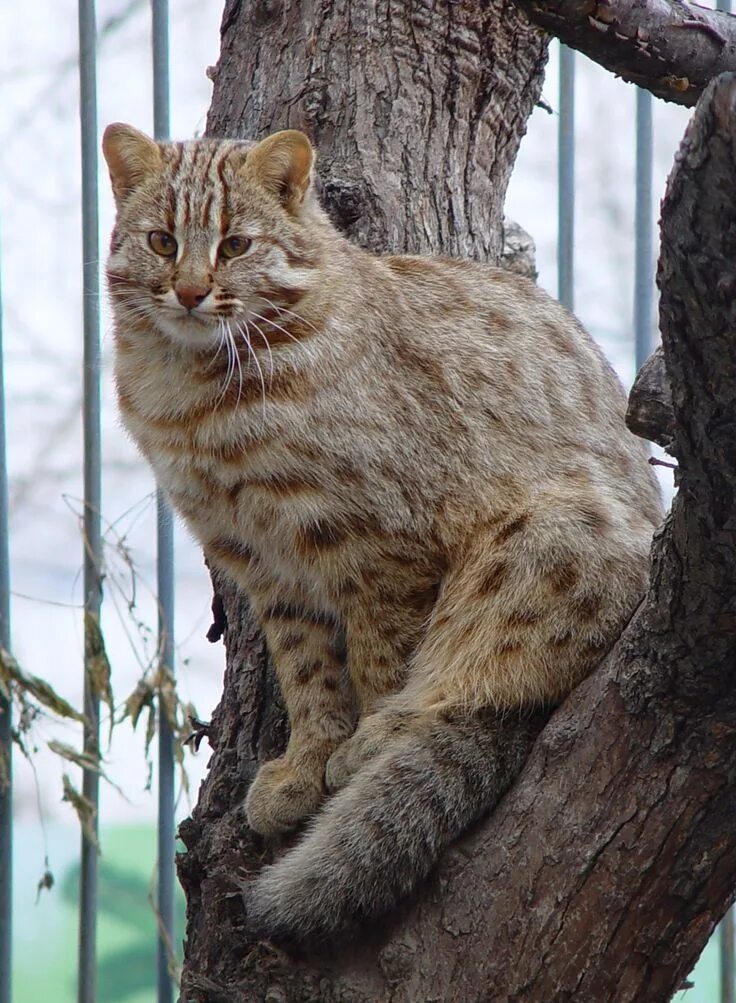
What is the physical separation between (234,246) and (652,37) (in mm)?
998

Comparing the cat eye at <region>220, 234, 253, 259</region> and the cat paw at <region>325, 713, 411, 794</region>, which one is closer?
the cat paw at <region>325, 713, 411, 794</region>

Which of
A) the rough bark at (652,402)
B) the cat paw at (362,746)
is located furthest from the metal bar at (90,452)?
the rough bark at (652,402)

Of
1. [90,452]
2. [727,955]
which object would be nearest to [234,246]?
[90,452]

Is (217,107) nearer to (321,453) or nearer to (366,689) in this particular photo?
(321,453)

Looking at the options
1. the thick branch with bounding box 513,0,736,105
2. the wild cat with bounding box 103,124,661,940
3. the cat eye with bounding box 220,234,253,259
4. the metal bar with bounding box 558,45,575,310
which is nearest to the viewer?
the thick branch with bounding box 513,0,736,105

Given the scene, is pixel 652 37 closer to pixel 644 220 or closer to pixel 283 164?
pixel 283 164

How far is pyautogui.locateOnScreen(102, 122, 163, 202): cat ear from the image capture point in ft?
9.50

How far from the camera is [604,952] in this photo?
2.22 meters

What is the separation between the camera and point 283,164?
2.84 meters

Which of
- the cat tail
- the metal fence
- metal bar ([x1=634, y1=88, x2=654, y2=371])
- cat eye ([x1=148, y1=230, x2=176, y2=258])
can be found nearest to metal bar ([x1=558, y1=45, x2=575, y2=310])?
the metal fence

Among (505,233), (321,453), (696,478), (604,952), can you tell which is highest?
(505,233)

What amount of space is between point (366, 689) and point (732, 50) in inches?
60.3

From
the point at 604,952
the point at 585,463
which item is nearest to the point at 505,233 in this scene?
the point at 585,463

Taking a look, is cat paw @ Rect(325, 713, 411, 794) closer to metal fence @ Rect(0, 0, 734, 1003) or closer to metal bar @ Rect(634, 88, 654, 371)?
metal fence @ Rect(0, 0, 734, 1003)
